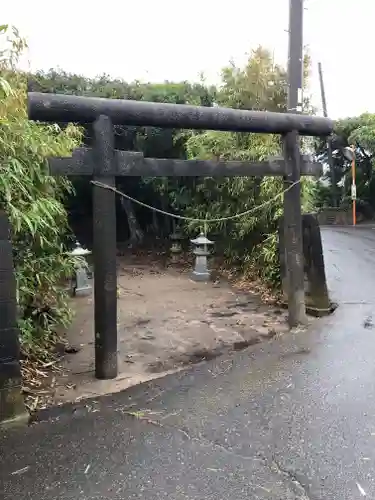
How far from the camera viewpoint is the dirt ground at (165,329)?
4113 mm

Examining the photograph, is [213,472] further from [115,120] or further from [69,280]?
[69,280]

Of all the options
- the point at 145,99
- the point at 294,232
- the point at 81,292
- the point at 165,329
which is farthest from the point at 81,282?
the point at 145,99

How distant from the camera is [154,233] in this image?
1227cm

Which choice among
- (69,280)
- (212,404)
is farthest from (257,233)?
(212,404)

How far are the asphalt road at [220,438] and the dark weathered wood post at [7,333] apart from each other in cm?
23

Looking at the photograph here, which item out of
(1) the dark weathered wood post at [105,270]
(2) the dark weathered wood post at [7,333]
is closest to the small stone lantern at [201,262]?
(1) the dark weathered wood post at [105,270]

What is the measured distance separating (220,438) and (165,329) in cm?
261

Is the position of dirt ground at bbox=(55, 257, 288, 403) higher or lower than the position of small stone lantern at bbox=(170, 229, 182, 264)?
lower

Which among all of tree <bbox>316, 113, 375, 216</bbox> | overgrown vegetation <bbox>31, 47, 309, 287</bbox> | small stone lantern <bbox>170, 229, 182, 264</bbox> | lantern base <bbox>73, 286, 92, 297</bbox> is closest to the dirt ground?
lantern base <bbox>73, 286, 92, 297</bbox>

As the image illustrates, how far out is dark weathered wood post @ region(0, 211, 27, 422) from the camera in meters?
3.02

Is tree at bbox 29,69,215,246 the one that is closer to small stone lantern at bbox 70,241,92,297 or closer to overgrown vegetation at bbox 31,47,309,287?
overgrown vegetation at bbox 31,47,309,287

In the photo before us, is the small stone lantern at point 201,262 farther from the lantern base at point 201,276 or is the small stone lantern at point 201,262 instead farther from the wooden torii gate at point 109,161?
the wooden torii gate at point 109,161

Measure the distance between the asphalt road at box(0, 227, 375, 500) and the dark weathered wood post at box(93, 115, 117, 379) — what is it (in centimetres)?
43

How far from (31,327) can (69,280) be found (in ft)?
11.9
